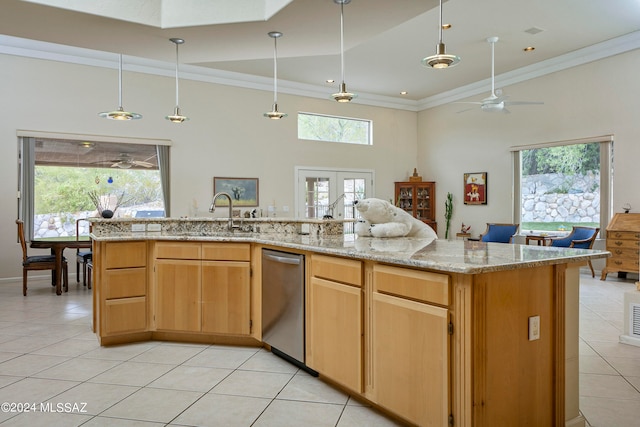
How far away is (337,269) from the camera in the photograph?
2.46 m

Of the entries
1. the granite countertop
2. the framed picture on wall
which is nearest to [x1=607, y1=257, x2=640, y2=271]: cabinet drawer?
the framed picture on wall

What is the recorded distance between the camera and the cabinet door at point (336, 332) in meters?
2.32

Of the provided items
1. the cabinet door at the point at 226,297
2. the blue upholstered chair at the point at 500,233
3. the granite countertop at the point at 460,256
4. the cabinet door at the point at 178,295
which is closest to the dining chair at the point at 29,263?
the cabinet door at the point at 178,295

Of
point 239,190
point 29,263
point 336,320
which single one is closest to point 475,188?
point 239,190

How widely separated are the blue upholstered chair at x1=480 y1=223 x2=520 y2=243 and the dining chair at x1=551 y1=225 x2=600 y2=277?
0.71 metres

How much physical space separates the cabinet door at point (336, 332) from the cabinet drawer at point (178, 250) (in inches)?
47.5

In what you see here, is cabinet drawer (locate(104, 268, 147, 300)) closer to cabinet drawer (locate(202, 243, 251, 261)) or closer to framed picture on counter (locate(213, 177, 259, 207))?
cabinet drawer (locate(202, 243, 251, 261))

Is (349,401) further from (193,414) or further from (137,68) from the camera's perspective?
(137,68)

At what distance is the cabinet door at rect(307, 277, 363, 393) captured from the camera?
2.32 meters

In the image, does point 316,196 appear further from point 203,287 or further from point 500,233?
point 203,287

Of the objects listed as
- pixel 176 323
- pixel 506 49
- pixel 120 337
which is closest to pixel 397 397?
pixel 176 323

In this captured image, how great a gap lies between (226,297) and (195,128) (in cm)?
492

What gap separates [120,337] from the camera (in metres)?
3.44

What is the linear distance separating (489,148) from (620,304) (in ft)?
14.2
